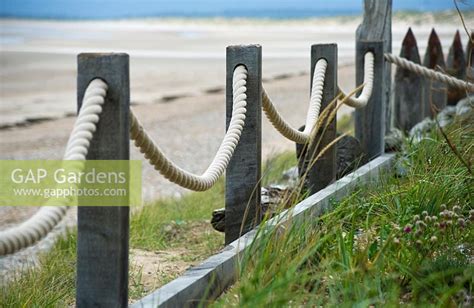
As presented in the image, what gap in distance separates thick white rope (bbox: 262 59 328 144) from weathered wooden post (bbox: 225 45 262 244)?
13 cm

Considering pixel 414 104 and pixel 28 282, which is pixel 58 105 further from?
pixel 28 282

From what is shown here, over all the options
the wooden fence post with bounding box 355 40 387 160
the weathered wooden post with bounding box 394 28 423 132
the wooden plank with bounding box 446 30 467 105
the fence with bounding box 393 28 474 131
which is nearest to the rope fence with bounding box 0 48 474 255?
the wooden fence post with bounding box 355 40 387 160

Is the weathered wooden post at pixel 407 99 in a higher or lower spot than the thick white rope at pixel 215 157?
lower

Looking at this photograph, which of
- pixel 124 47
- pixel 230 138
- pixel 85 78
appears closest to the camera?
pixel 85 78

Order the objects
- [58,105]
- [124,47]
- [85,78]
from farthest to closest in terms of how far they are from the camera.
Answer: [124,47] → [58,105] → [85,78]

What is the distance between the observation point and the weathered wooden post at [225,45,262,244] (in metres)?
4.19

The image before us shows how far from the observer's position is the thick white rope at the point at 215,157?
3.13m

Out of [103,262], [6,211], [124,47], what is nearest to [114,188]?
[103,262]

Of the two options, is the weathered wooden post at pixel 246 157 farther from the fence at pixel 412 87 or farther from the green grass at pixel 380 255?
the fence at pixel 412 87

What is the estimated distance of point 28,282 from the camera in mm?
4117

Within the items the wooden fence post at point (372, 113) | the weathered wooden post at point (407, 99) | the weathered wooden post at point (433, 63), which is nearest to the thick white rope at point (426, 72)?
the wooden fence post at point (372, 113)

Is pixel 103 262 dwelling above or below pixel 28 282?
above

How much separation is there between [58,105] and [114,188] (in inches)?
540

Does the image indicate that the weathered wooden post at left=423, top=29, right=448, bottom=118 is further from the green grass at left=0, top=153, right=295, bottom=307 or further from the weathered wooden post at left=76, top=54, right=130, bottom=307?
the weathered wooden post at left=76, top=54, right=130, bottom=307
